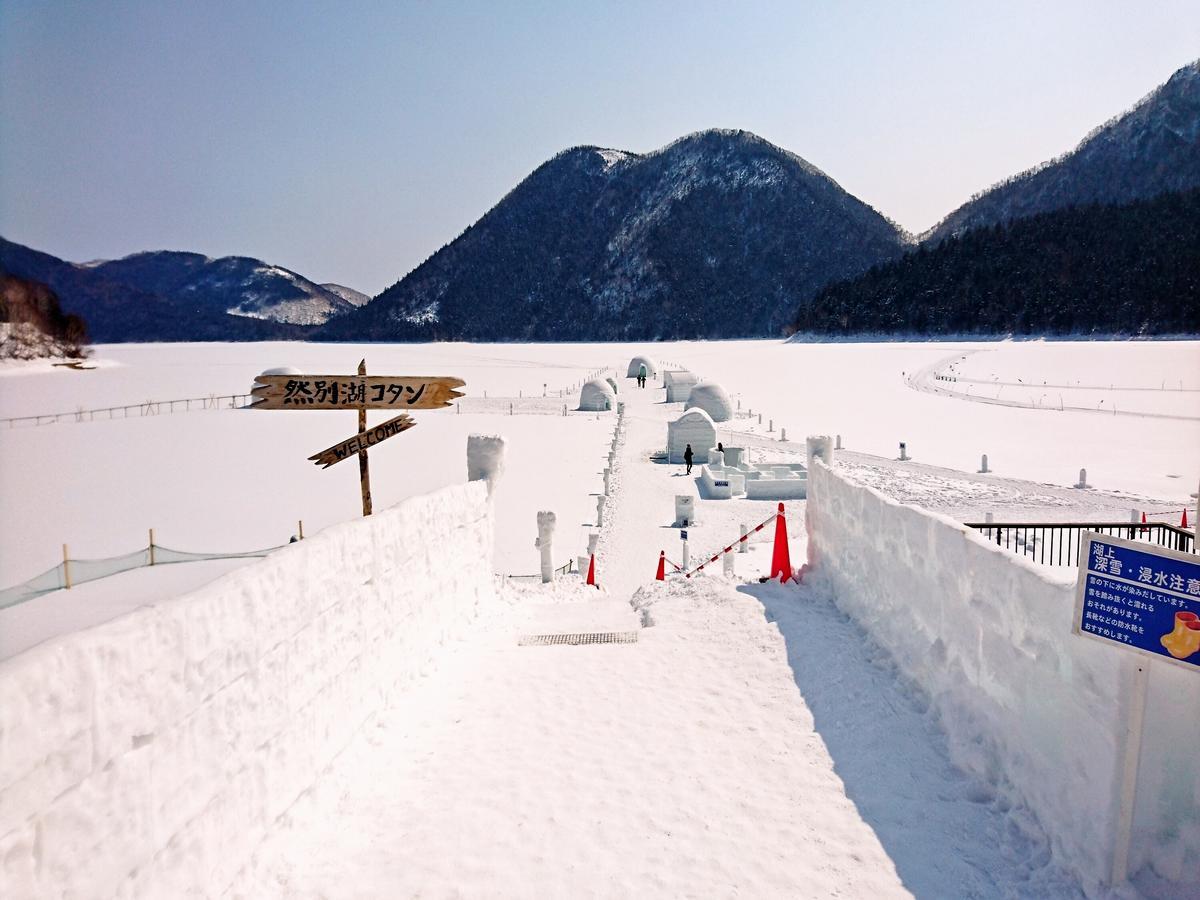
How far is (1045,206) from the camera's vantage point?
17912cm

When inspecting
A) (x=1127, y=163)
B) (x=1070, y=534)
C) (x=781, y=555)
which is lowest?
(x=781, y=555)

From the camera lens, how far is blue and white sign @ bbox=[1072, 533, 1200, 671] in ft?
11.2

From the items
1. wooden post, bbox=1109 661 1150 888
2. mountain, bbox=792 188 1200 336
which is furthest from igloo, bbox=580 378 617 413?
mountain, bbox=792 188 1200 336

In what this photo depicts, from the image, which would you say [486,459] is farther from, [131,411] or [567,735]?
[131,411]

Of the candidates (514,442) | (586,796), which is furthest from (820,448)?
(514,442)

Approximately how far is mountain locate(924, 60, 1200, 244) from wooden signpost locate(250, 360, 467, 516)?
18556 cm

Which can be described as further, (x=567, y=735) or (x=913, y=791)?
(x=567, y=735)

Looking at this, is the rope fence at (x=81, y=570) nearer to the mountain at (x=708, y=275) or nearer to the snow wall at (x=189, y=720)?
the snow wall at (x=189, y=720)

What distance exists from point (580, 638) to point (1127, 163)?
715ft

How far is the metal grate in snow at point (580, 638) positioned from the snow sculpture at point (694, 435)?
20.1 meters

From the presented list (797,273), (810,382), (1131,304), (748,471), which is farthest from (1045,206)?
(748,471)

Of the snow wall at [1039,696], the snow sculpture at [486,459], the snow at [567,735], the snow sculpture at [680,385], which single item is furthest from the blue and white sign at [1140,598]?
the snow sculpture at [680,385]

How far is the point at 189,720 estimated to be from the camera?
3586 millimetres

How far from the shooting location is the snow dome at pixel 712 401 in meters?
40.2
